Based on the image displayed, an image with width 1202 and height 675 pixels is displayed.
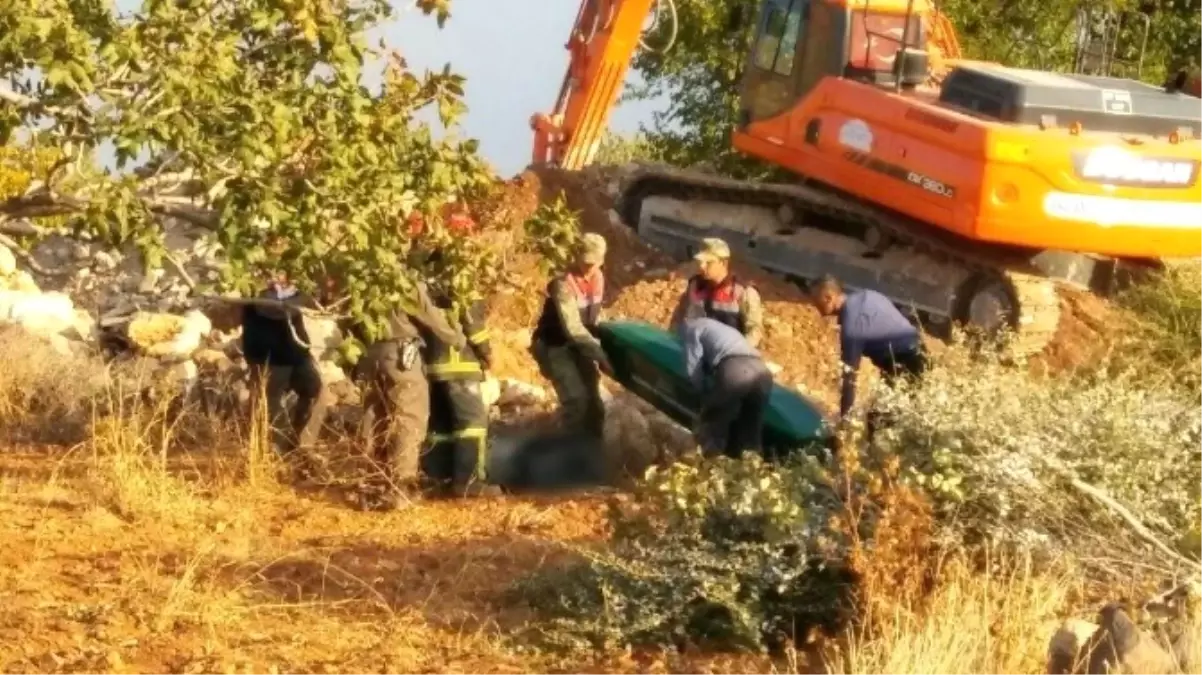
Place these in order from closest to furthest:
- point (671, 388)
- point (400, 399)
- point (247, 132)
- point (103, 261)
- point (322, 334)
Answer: point (247, 132) < point (400, 399) < point (671, 388) < point (322, 334) < point (103, 261)

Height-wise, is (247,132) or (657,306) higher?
(247,132)

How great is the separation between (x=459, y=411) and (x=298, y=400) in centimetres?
130

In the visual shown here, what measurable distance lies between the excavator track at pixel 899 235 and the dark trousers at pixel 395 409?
4.72m

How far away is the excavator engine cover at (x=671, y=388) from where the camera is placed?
11.4 meters

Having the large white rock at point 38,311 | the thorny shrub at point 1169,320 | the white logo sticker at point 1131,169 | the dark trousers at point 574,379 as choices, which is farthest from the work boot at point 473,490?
the white logo sticker at point 1131,169

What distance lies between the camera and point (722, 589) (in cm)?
757

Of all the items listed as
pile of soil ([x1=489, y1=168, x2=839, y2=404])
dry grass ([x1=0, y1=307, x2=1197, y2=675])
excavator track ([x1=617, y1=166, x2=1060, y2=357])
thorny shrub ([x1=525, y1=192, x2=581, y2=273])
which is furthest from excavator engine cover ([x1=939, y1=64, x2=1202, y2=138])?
thorny shrub ([x1=525, y1=192, x2=581, y2=273])

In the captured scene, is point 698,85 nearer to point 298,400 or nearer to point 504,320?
point 504,320

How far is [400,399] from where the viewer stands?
10.9m

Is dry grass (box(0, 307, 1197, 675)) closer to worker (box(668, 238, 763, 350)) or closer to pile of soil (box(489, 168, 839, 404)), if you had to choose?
worker (box(668, 238, 763, 350))

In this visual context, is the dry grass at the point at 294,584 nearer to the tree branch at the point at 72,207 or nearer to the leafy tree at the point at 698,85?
the tree branch at the point at 72,207

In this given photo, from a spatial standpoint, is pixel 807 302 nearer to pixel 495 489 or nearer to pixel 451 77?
pixel 495 489

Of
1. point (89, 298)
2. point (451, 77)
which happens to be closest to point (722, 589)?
point (451, 77)

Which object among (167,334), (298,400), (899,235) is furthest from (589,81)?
(298,400)
